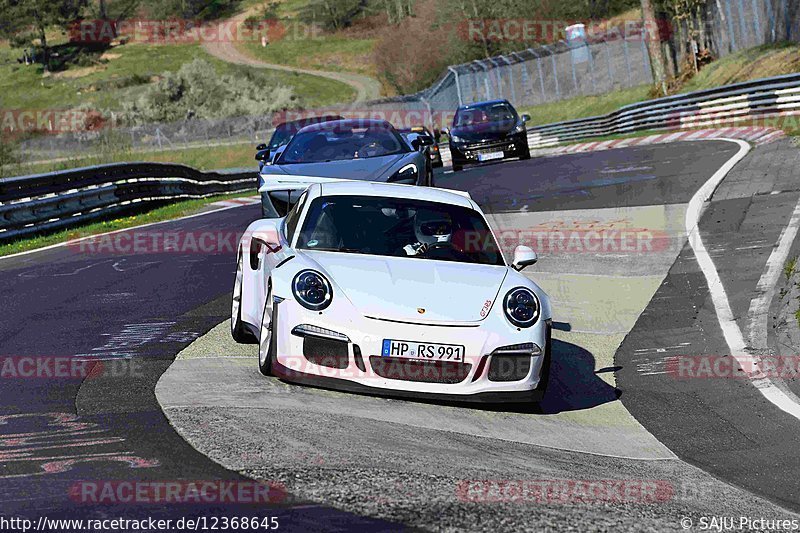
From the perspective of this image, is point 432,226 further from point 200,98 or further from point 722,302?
point 200,98

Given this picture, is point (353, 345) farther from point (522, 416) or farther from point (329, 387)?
point (522, 416)

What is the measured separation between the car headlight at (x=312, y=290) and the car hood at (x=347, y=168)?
660 centimetres

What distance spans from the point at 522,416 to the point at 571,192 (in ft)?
40.1

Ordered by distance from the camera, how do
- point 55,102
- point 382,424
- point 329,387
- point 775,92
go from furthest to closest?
point 55,102, point 775,92, point 329,387, point 382,424

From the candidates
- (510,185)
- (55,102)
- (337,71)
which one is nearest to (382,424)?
(510,185)

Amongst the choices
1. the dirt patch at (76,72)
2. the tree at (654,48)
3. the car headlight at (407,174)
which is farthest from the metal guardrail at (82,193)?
the dirt patch at (76,72)

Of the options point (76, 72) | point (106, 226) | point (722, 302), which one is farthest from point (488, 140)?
point (76, 72)

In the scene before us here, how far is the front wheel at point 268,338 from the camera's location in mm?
7359

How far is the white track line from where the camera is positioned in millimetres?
7848

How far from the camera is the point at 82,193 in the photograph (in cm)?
2166

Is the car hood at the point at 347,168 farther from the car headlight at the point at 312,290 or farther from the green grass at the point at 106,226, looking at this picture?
the car headlight at the point at 312,290

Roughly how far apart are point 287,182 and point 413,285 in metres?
6.83

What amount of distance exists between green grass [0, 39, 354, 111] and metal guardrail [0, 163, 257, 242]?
60965mm

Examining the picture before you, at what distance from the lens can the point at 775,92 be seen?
2870cm
